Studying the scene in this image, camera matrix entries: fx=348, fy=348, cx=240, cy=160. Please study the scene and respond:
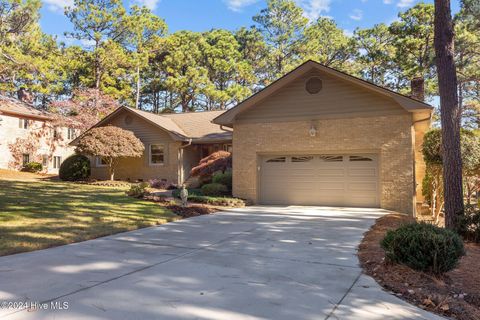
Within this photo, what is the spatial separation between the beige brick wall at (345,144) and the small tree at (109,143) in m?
8.97

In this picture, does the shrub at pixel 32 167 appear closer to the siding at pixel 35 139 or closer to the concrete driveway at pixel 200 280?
the siding at pixel 35 139

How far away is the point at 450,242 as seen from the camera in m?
4.59

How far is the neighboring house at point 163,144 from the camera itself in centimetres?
2161

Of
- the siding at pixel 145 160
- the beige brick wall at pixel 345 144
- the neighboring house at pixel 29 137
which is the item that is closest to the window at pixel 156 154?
the siding at pixel 145 160

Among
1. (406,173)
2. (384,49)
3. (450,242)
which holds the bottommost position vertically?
(450,242)

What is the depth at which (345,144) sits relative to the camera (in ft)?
42.2

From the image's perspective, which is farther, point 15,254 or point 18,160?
point 18,160

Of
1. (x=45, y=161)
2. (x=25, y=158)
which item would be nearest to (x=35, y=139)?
(x=25, y=158)

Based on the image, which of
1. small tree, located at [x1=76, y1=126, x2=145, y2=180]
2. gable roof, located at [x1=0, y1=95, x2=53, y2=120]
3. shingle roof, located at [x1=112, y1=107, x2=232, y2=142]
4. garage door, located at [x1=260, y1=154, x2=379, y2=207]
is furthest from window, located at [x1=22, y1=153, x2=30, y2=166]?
garage door, located at [x1=260, y1=154, x2=379, y2=207]

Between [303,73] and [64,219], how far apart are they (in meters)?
9.61

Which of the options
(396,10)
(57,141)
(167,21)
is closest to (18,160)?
(57,141)

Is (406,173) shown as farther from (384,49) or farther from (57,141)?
(57,141)

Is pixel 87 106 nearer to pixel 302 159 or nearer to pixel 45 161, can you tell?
pixel 45 161

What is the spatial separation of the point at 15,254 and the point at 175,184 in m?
15.1
